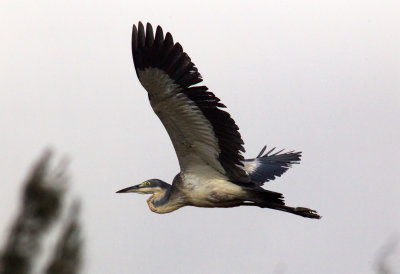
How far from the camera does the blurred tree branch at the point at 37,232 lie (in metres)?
1.97

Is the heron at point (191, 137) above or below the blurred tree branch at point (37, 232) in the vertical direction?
above

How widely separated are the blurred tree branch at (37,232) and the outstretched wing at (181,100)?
6.95 meters

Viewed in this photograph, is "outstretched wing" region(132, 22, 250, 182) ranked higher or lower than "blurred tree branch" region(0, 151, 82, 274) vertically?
higher

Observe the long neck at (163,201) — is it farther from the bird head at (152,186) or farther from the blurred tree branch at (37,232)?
the blurred tree branch at (37,232)

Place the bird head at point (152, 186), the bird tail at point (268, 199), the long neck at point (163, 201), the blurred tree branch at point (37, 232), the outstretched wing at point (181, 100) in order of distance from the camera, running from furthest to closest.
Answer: the bird head at point (152, 186)
the long neck at point (163, 201)
the bird tail at point (268, 199)
the outstretched wing at point (181, 100)
the blurred tree branch at point (37, 232)

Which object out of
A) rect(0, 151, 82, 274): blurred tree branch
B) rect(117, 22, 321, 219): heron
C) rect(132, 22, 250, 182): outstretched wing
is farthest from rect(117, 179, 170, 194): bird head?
rect(0, 151, 82, 274): blurred tree branch

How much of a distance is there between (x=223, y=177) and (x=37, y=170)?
328 inches

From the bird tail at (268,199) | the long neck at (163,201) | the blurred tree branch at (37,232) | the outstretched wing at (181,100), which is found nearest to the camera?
the blurred tree branch at (37,232)

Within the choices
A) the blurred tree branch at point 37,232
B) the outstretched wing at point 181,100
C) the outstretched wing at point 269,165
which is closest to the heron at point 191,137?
the outstretched wing at point 181,100

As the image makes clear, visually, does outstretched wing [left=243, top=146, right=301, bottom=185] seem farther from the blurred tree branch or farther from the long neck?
the blurred tree branch

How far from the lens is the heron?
900 cm

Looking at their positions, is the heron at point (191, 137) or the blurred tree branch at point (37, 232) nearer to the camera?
the blurred tree branch at point (37, 232)

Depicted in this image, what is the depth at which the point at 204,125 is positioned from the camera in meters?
9.57

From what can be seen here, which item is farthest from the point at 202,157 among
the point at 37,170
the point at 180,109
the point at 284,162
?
the point at 37,170
